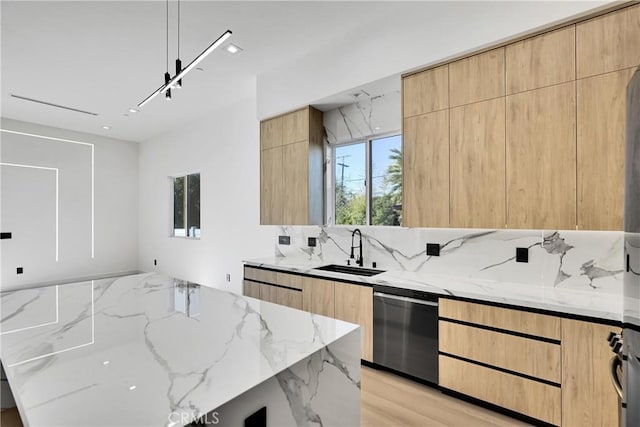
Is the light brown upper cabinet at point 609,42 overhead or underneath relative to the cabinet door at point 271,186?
overhead

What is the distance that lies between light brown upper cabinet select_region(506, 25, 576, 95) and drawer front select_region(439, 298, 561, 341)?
5.05 ft

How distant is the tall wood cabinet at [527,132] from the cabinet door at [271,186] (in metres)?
1.69

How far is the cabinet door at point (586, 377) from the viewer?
5.90ft

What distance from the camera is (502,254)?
103 inches

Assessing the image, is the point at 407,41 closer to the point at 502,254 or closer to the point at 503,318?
the point at 502,254

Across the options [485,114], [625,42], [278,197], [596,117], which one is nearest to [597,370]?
[596,117]

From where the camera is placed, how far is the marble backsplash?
2215mm

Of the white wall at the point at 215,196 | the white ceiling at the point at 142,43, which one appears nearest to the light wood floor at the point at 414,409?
the white wall at the point at 215,196

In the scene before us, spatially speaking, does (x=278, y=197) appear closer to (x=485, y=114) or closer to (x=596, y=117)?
(x=485, y=114)

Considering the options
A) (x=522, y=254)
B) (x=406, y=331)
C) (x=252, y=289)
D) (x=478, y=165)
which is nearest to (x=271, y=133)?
(x=252, y=289)

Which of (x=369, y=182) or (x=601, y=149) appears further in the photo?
(x=369, y=182)

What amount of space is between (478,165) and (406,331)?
1.44 m

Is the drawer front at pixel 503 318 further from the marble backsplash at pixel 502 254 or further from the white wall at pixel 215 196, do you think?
the white wall at pixel 215 196

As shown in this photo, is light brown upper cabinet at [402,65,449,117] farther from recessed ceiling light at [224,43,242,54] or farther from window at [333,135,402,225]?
recessed ceiling light at [224,43,242,54]
